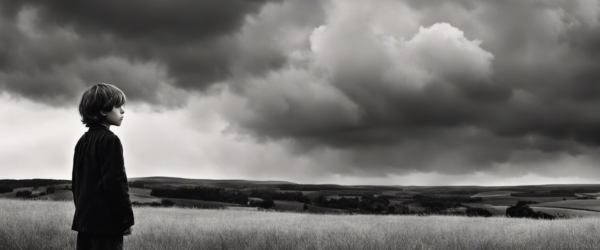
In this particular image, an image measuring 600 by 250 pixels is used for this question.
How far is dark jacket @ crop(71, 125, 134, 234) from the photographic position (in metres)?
3.81

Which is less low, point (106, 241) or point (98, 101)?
point (98, 101)

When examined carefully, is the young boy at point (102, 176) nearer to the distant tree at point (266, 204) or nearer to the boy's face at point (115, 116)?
the boy's face at point (115, 116)

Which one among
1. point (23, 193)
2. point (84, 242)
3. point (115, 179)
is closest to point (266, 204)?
point (23, 193)

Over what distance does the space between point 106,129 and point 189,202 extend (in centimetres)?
4241

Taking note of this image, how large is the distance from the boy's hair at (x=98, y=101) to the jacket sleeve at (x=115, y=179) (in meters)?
0.31

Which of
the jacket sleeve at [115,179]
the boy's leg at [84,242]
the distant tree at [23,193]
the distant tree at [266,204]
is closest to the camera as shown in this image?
the jacket sleeve at [115,179]

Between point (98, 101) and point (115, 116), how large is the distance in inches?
8.0

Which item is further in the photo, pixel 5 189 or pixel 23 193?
pixel 5 189

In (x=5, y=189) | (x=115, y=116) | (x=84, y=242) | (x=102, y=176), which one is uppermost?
(x=115, y=116)

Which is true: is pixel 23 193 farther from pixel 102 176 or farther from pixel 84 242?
pixel 102 176

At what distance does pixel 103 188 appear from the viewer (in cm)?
392

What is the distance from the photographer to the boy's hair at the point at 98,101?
397 cm

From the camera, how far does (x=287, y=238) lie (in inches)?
367

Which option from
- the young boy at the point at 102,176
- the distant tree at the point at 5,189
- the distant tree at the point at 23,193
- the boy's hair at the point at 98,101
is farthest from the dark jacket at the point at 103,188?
the distant tree at the point at 5,189
